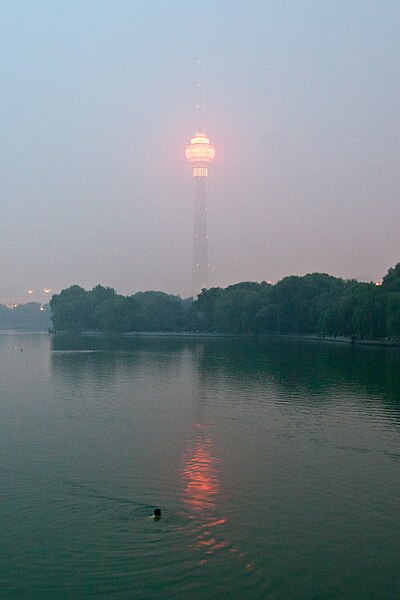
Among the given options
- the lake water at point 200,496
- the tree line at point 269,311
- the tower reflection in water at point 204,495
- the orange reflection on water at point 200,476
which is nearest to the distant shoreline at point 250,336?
the tree line at point 269,311

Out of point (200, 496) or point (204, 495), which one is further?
point (204, 495)

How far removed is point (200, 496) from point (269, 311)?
356 ft

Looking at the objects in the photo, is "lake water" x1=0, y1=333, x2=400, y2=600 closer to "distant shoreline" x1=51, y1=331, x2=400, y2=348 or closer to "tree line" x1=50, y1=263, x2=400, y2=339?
"tree line" x1=50, y1=263, x2=400, y2=339

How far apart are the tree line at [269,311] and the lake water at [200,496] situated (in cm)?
5198

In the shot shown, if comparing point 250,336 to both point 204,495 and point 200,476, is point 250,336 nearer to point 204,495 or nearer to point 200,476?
point 200,476

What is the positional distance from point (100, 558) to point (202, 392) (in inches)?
1047

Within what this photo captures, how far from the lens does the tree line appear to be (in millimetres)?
87562

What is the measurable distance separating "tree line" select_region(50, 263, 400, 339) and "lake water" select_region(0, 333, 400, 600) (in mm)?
51979

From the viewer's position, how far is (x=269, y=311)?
125 m

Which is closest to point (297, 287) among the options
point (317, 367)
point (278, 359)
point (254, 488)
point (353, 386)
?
point (278, 359)

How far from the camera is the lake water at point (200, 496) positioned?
12789 millimetres

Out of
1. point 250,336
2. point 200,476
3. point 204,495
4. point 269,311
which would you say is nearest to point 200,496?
point 204,495

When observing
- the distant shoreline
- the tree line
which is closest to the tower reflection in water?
the tree line

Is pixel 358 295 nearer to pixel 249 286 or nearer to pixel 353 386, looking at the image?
pixel 353 386
